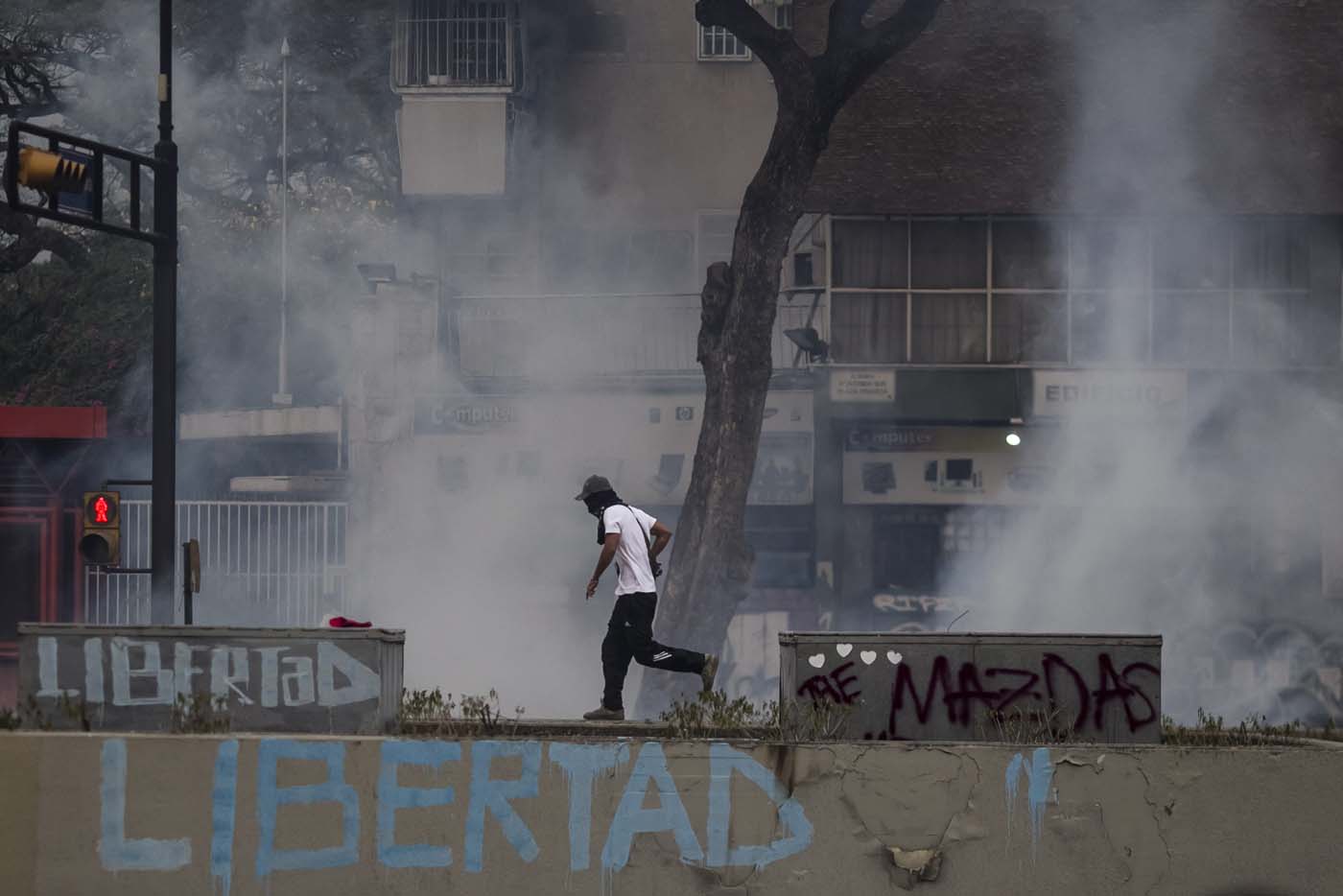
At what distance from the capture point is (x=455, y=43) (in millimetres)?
28781

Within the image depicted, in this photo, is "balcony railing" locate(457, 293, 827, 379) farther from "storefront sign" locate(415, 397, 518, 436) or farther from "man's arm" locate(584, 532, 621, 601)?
"man's arm" locate(584, 532, 621, 601)

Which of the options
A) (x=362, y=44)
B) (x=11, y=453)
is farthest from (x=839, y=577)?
(x=362, y=44)

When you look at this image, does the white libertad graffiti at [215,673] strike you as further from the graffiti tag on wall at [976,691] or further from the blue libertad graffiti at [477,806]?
the graffiti tag on wall at [976,691]

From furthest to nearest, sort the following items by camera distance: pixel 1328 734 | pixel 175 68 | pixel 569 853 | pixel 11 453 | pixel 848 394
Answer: pixel 175 68 → pixel 848 394 → pixel 11 453 → pixel 1328 734 → pixel 569 853

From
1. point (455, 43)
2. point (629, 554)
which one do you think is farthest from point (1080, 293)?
A: point (629, 554)

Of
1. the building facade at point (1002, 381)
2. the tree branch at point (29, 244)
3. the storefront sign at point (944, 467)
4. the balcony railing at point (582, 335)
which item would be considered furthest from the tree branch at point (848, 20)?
the tree branch at point (29, 244)

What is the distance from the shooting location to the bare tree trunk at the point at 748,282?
19.8 meters

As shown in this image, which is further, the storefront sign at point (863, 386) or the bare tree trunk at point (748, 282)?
the storefront sign at point (863, 386)

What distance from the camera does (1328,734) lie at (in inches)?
372

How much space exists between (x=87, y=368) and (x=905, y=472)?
704 inches

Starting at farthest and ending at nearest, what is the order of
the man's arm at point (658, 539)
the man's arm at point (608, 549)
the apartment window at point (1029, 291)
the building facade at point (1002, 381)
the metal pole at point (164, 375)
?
the apartment window at point (1029, 291), the building facade at point (1002, 381), the metal pole at point (164, 375), the man's arm at point (658, 539), the man's arm at point (608, 549)

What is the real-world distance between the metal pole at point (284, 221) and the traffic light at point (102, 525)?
21.0 m

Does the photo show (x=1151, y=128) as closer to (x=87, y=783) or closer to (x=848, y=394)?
(x=848, y=394)

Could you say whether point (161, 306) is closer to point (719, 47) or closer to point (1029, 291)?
point (1029, 291)
